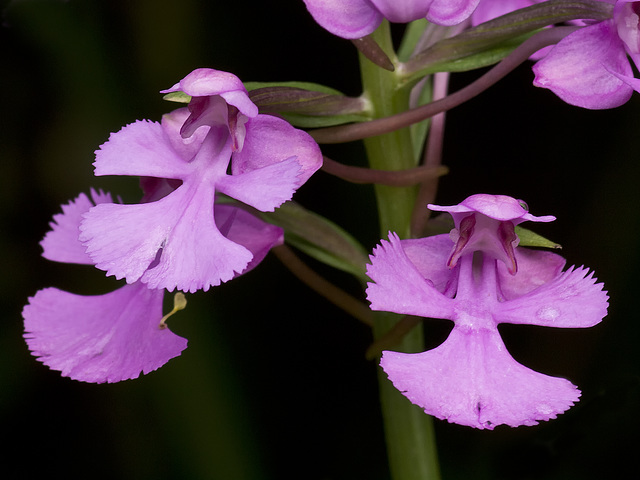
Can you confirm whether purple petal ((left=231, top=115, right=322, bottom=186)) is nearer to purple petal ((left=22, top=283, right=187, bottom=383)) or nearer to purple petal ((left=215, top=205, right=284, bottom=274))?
purple petal ((left=215, top=205, right=284, bottom=274))

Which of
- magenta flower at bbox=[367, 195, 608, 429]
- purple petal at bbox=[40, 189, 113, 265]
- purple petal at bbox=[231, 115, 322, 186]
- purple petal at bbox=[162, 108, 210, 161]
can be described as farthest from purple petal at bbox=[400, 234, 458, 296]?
purple petal at bbox=[40, 189, 113, 265]

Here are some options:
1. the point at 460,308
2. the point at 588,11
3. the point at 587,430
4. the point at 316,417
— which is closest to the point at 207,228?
the point at 460,308

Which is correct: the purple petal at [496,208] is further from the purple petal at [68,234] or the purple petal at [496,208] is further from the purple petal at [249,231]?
the purple petal at [68,234]

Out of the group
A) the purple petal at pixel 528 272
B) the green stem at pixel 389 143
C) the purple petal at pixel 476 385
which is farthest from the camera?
the green stem at pixel 389 143

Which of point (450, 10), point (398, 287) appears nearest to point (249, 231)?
point (398, 287)

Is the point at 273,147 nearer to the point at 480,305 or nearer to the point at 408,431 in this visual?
the point at 480,305

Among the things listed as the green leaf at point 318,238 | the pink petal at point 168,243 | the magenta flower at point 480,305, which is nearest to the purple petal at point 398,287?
the magenta flower at point 480,305

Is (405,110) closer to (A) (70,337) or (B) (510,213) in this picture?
(B) (510,213)

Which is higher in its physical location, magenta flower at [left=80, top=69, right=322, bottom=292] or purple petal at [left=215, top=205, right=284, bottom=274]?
magenta flower at [left=80, top=69, right=322, bottom=292]
